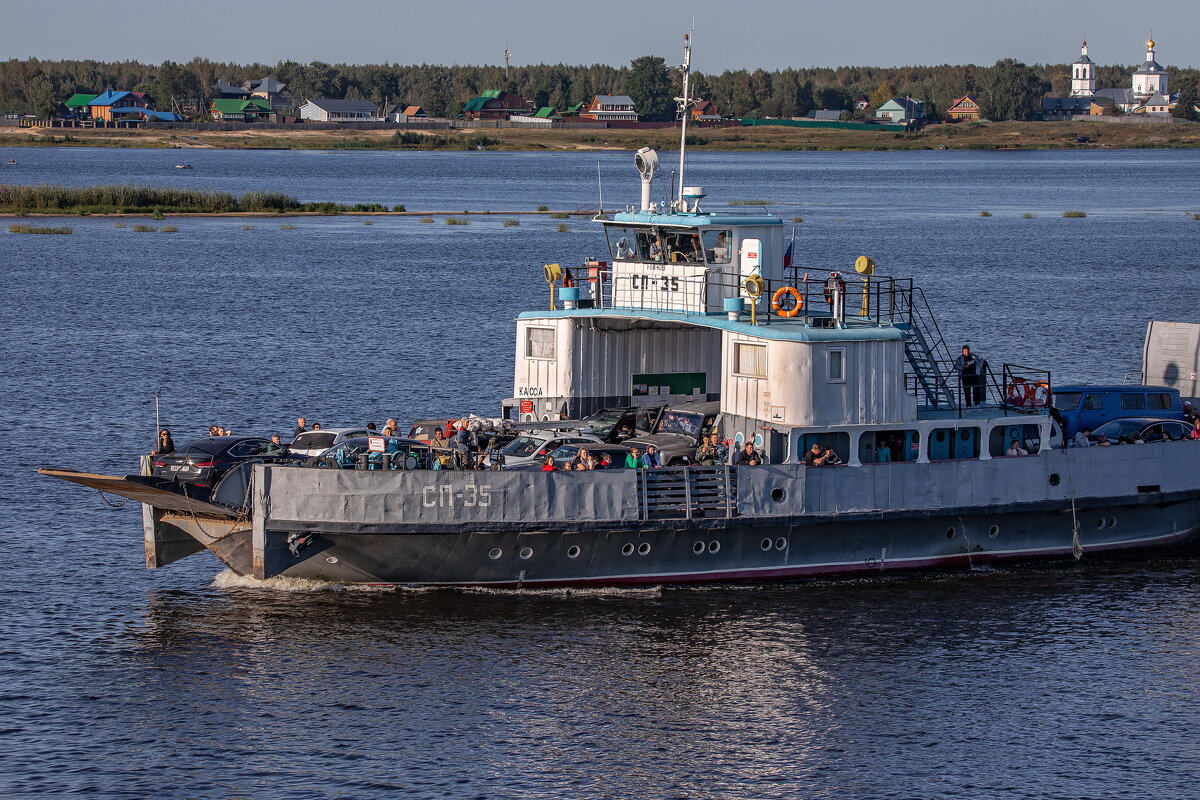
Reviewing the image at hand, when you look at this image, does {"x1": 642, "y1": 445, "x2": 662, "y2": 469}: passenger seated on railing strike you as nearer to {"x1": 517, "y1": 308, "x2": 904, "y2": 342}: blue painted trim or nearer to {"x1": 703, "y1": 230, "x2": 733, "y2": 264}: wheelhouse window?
{"x1": 517, "y1": 308, "x2": 904, "y2": 342}: blue painted trim

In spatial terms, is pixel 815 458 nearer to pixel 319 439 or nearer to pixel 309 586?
pixel 309 586

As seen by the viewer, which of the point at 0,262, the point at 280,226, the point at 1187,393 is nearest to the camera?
the point at 1187,393

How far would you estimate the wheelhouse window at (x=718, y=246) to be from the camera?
32312 millimetres

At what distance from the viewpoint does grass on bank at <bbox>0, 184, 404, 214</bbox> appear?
117062mm

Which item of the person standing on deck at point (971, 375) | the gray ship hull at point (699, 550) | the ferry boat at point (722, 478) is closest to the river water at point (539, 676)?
the gray ship hull at point (699, 550)

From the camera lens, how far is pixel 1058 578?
105ft

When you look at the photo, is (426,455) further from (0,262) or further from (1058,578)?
(0,262)

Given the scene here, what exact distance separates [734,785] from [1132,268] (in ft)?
258

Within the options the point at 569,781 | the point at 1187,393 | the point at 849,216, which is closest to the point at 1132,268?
the point at 849,216

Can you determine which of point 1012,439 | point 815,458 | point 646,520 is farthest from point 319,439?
point 1012,439

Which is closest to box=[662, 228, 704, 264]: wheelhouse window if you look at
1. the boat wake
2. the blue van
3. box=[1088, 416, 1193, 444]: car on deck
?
the boat wake

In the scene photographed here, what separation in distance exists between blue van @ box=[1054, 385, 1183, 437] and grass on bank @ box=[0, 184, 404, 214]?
9361cm

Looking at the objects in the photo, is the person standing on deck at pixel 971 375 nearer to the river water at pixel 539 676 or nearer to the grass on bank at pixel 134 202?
the river water at pixel 539 676

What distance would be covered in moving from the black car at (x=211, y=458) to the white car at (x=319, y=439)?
2.09m
